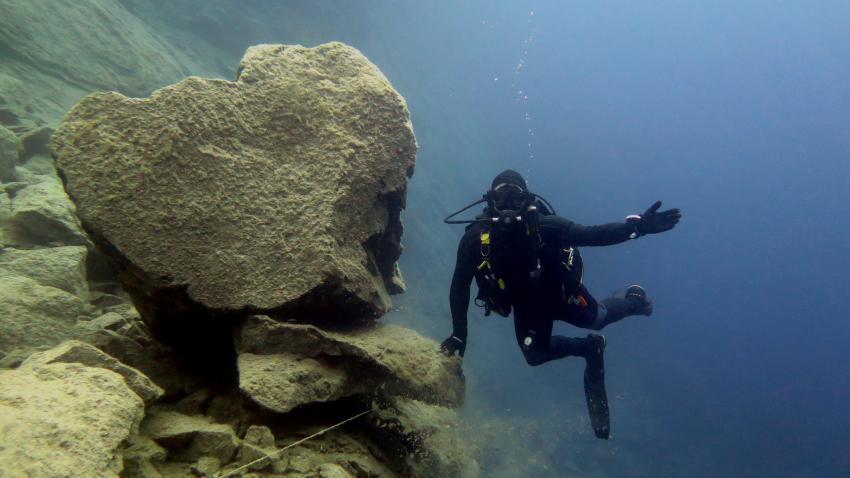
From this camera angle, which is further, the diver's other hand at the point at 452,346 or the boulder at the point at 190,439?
the diver's other hand at the point at 452,346

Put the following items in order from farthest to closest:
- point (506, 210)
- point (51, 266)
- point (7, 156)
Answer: point (7, 156)
point (506, 210)
point (51, 266)

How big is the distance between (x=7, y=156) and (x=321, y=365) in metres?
5.05

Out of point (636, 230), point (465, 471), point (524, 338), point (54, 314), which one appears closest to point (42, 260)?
point (54, 314)

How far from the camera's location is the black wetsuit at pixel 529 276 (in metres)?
4.57

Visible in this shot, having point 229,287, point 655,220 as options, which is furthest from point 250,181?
point 655,220

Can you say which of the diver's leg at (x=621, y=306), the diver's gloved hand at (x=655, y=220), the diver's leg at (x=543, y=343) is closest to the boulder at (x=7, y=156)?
the diver's leg at (x=543, y=343)

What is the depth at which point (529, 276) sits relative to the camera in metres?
4.89

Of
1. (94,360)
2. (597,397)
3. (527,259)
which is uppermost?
(527,259)

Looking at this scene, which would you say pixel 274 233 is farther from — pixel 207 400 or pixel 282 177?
pixel 207 400

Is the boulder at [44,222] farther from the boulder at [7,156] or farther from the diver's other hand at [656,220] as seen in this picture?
the diver's other hand at [656,220]

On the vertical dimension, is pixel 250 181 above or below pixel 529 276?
below

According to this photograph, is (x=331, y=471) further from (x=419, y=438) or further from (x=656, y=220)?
(x=656, y=220)

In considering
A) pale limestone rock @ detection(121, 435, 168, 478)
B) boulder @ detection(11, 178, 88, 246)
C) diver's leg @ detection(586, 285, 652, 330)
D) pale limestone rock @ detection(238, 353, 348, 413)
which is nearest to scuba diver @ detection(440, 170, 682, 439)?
diver's leg @ detection(586, 285, 652, 330)

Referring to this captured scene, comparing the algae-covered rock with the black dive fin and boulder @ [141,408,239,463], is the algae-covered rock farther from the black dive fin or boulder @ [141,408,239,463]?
the black dive fin
